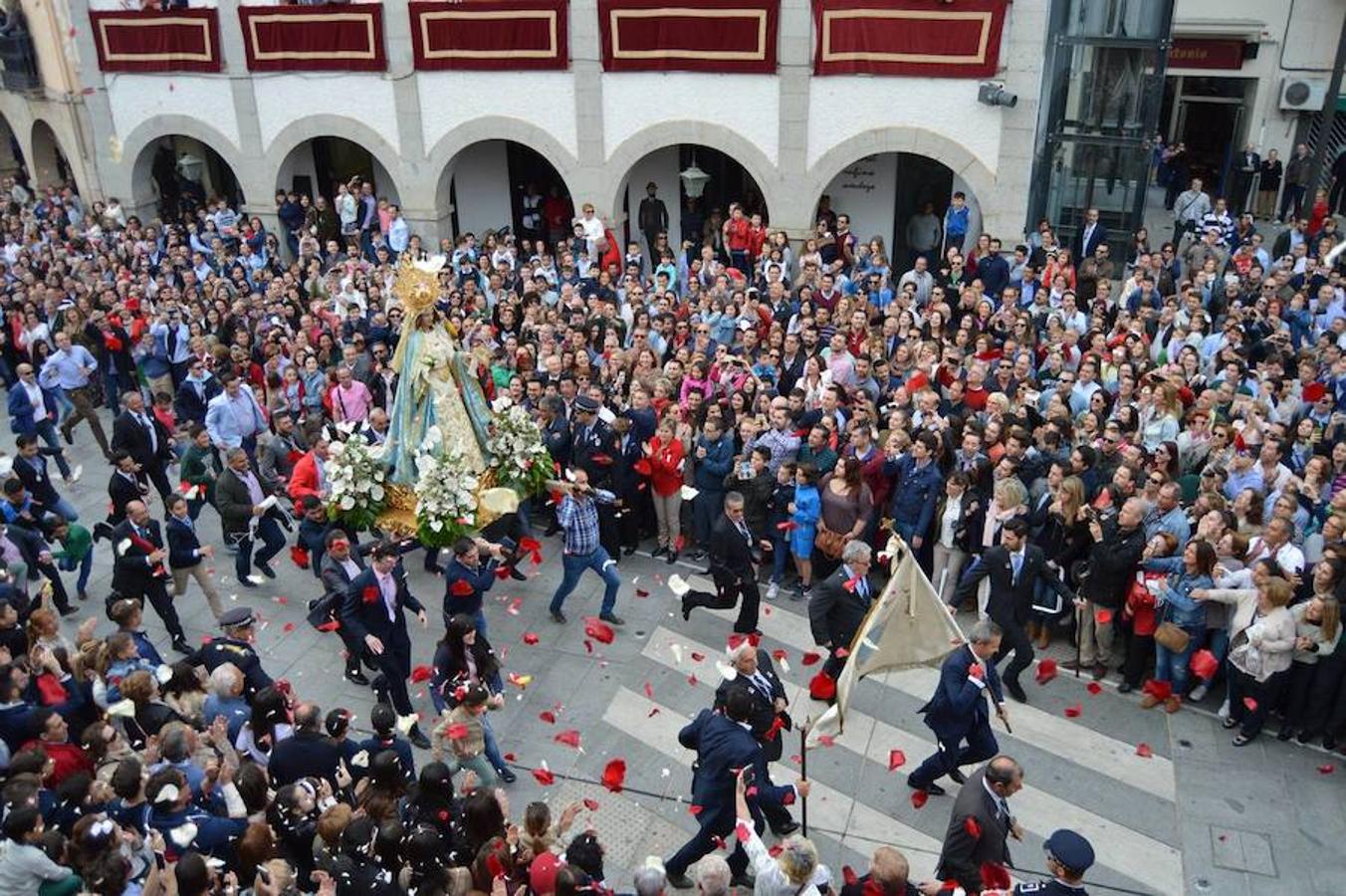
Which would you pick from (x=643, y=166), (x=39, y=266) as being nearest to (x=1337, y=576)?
(x=643, y=166)

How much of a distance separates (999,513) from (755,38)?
10.9 meters

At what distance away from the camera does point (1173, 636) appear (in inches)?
368

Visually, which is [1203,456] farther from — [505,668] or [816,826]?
[505,668]

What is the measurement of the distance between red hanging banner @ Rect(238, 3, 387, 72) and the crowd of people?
4.90 meters

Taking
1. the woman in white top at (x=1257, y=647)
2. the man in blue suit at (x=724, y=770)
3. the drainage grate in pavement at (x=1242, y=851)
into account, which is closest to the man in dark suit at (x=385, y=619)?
the man in blue suit at (x=724, y=770)

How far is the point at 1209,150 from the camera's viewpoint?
23547mm

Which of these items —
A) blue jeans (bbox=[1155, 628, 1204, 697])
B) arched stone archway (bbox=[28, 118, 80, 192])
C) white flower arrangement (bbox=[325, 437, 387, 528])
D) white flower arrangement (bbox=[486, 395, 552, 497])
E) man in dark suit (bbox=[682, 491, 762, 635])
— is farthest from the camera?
arched stone archway (bbox=[28, 118, 80, 192])

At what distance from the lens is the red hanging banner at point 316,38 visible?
20.7 meters

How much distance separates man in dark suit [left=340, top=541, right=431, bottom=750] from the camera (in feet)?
29.7

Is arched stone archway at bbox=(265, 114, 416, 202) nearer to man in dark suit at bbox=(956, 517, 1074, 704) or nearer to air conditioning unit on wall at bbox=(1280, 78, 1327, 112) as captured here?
man in dark suit at bbox=(956, 517, 1074, 704)

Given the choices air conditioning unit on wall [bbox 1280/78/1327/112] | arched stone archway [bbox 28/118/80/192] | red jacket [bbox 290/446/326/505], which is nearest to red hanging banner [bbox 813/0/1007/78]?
air conditioning unit on wall [bbox 1280/78/1327/112]

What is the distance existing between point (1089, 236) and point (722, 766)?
12491 mm

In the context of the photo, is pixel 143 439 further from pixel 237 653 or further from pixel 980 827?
pixel 980 827

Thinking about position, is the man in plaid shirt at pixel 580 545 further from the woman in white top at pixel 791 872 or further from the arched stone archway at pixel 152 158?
the arched stone archway at pixel 152 158
